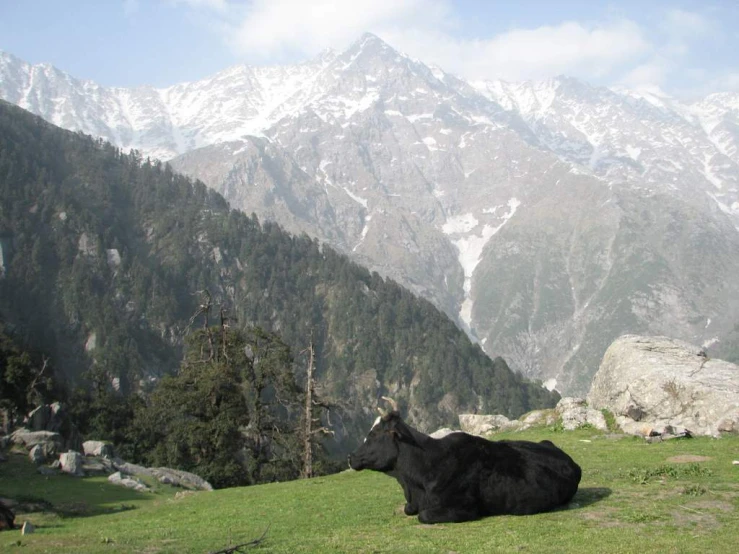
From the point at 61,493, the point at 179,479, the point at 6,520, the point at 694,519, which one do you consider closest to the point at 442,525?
the point at 694,519

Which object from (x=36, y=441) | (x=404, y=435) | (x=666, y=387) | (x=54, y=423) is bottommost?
(x=54, y=423)

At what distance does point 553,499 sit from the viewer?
1714cm

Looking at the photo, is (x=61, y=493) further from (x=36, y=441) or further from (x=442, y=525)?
(x=442, y=525)

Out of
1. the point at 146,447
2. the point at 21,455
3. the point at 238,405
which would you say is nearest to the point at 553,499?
the point at 21,455

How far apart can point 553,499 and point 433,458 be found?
351cm

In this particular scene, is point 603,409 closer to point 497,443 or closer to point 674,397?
point 674,397

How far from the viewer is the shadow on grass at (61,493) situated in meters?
26.4

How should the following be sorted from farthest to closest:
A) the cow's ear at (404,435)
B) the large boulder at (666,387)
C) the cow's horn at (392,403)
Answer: the large boulder at (666,387) → the cow's horn at (392,403) → the cow's ear at (404,435)

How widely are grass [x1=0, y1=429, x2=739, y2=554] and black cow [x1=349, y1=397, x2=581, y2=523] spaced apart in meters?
0.46

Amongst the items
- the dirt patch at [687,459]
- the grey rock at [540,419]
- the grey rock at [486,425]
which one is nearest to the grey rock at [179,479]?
the grey rock at [486,425]

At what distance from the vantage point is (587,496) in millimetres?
18500

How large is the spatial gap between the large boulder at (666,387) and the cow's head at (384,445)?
19.2m

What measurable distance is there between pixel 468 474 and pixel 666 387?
73.9ft

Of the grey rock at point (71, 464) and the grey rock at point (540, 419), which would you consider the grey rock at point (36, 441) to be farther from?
the grey rock at point (540, 419)
